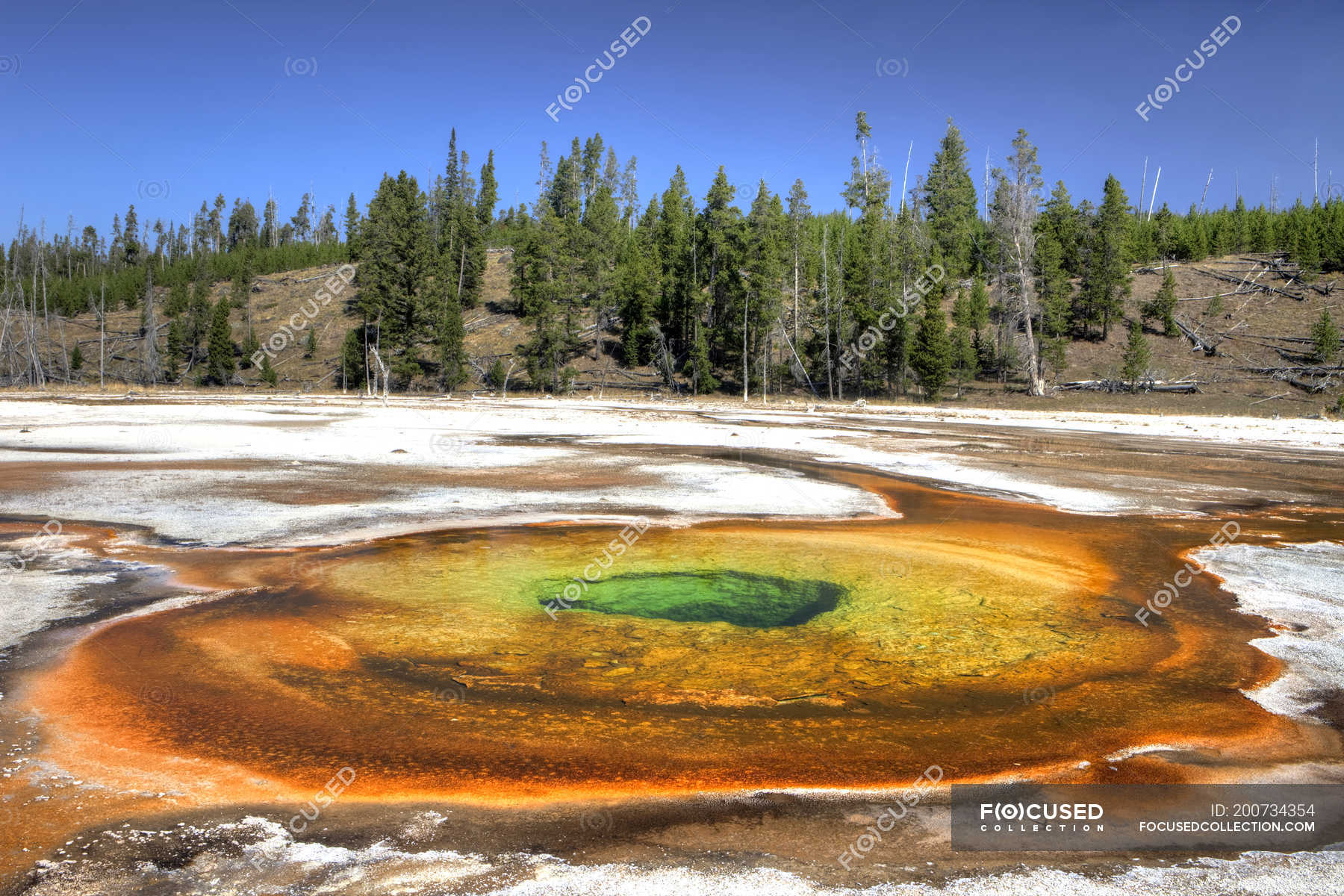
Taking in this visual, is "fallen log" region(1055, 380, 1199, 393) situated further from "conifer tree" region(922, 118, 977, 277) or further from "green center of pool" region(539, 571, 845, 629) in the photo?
"green center of pool" region(539, 571, 845, 629)

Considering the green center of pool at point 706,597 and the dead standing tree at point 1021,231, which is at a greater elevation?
the dead standing tree at point 1021,231

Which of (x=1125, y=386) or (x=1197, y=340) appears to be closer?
(x=1125, y=386)

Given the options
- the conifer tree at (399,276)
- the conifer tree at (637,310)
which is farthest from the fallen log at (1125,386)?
the conifer tree at (399,276)

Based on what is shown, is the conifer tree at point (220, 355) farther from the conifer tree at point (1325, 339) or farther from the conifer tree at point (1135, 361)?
the conifer tree at point (1325, 339)

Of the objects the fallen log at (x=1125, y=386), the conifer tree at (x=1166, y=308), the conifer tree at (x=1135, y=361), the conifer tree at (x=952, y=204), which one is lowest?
the fallen log at (x=1125, y=386)

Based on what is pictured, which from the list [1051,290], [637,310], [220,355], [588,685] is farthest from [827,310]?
[588,685]

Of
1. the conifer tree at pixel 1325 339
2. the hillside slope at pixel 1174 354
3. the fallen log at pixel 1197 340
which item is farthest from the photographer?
the fallen log at pixel 1197 340

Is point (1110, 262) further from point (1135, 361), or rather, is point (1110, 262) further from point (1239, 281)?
point (1239, 281)

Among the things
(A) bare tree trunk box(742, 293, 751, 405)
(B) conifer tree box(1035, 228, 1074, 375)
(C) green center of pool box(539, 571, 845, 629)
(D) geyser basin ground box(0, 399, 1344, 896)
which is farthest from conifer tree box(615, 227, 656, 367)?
(C) green center of pool box(539, 571, 845, 629)
